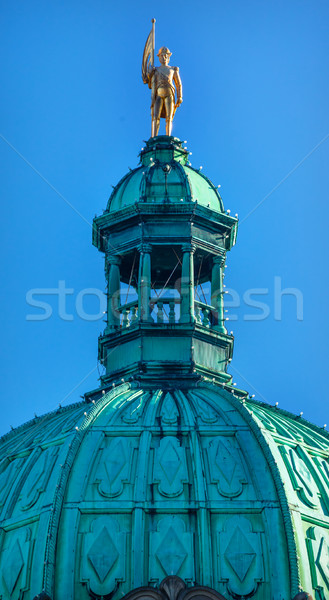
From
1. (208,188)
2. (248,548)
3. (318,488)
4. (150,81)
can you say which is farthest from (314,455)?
(150,81)

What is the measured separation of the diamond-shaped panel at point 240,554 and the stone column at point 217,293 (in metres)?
15.3

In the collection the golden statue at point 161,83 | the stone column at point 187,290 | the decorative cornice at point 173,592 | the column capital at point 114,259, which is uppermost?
the golden statue at point 161,83

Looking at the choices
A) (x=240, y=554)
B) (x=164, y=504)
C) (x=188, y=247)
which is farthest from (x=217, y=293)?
(x=240, y=554)

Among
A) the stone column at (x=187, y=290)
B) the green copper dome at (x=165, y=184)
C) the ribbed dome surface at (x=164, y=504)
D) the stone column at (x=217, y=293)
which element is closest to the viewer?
the ribbed dome surface at (x=164, y=504)

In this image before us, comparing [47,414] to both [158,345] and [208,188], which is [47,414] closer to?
[158,345]

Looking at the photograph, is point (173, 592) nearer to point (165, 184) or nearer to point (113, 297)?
point (113, 297)

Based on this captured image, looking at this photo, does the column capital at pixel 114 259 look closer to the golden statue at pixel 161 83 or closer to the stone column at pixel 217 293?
the stone column at pixel 217 293

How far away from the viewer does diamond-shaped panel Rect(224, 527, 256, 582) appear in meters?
75.1

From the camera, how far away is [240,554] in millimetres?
75500

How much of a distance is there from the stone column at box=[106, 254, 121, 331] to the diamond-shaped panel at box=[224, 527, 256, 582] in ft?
53.4

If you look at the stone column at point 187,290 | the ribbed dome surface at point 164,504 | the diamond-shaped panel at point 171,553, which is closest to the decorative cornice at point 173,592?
the ribbed dome surface at point 164,504

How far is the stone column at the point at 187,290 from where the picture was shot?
289 feet

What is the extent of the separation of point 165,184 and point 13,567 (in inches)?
902

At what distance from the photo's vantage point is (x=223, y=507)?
7700cm
